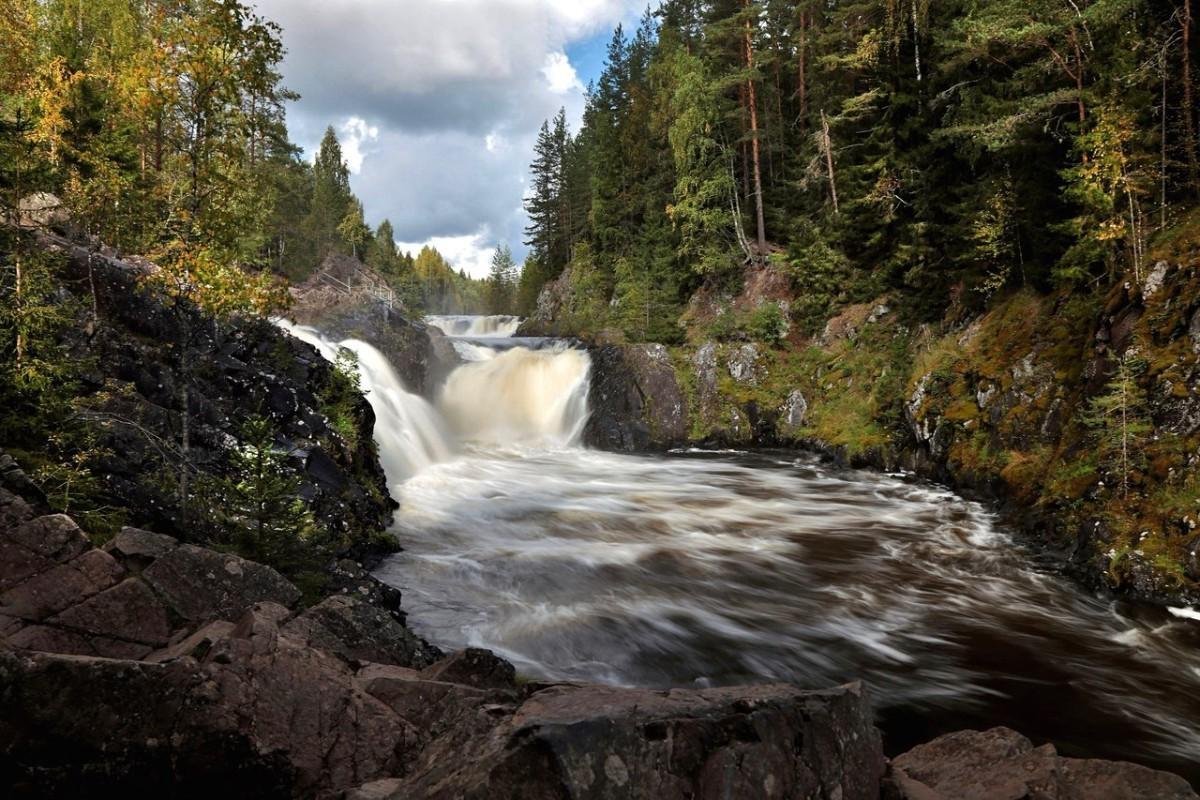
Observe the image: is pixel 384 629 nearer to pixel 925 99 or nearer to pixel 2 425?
pixel 2 425

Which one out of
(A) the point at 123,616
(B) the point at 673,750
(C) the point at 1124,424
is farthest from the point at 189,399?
(C) the point at 1124,424

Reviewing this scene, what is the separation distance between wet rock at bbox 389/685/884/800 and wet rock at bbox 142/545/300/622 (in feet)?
10.1

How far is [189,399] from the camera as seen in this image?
8938mm

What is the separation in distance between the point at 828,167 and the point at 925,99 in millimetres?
5480

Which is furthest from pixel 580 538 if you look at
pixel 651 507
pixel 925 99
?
pixel 925 99

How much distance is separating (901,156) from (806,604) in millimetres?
19055

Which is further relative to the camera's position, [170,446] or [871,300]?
[871,300]

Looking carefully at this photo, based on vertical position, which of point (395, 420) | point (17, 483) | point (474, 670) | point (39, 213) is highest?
point (39, 213)

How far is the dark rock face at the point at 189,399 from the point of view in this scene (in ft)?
25.3

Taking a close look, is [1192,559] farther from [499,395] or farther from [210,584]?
[499,395]

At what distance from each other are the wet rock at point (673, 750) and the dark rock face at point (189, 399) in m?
6.11

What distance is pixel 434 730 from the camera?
3.91 metres

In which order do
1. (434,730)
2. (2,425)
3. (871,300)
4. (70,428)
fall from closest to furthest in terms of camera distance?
(434,730) → (2,425) → (70,428) → (871,300)

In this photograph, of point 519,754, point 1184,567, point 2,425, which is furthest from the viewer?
point 1184,567
